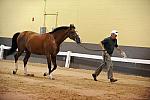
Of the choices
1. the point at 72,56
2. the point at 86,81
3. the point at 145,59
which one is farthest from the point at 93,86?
the point at 72,56

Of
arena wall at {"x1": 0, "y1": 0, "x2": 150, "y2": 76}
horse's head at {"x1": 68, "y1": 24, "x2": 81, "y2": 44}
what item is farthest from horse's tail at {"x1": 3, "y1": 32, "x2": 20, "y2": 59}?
horse's head at {"x1": 68, "y1": 24, "x2": 81, "y2": 44}

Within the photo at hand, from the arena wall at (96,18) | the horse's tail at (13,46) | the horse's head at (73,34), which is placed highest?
the arena wall at (96,18)

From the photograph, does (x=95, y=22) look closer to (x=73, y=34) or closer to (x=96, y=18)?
(x=96, y=18)

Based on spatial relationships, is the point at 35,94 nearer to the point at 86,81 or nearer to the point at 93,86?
the point at 93,86

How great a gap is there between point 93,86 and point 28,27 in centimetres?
140

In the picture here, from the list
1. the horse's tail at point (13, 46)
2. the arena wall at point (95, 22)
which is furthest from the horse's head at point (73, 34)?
the horse's tail at point (13, 46)

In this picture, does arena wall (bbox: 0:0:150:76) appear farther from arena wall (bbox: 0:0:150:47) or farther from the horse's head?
the horse's head

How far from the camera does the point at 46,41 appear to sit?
5605 millimetres

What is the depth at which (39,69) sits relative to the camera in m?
6.11

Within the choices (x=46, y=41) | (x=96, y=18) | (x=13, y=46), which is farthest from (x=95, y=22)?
(x=13, y=46)

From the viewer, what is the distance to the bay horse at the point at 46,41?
5578 millimetres

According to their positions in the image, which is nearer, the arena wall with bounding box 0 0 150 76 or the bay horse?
the arena wall with bounding box 0 0 150 76

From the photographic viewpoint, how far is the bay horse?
18.3 ft

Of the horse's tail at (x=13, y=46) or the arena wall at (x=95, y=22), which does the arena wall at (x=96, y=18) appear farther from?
the horse's tail at (x=13, y=46)
